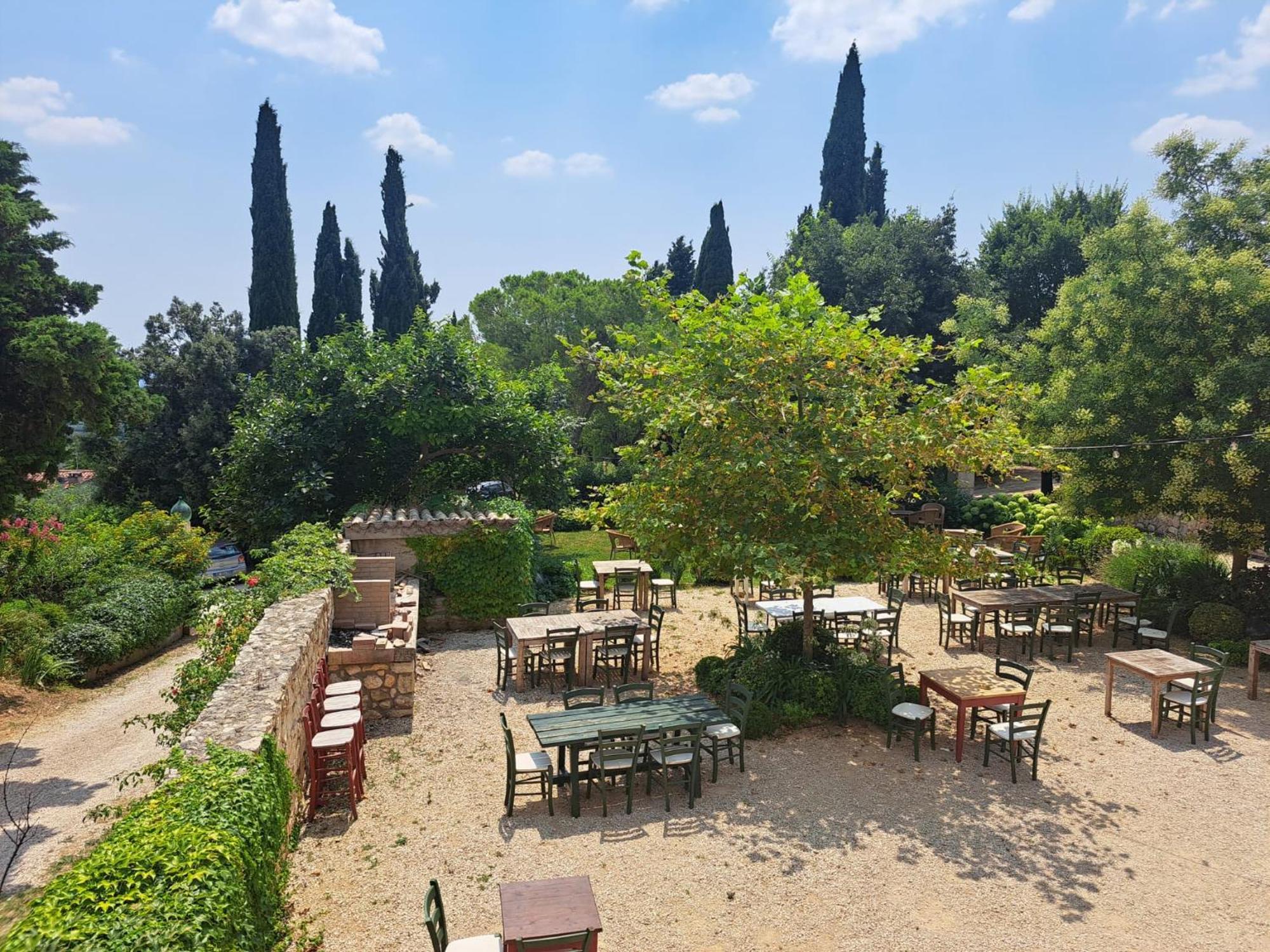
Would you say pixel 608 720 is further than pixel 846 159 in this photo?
No

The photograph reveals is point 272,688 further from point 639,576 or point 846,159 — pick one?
point 846,159

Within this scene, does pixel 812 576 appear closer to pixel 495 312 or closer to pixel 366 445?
pixel 366 445

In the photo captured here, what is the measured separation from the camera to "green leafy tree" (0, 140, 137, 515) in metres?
10.9

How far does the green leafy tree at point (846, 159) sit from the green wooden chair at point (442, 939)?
44942mm

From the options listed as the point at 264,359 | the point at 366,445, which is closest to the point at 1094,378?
the point at 366,445

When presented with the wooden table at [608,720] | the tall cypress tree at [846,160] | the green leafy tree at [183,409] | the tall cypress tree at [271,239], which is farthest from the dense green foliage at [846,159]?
the wooden table at [608,720]

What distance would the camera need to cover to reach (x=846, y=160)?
45.2 metres

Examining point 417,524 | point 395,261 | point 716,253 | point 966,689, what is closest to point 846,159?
Answer: point 716,253

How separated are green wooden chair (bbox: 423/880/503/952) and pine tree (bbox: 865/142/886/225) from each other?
5066cm

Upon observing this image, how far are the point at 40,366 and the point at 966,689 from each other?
12.9m

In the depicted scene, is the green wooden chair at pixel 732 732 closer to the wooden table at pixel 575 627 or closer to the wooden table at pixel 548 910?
the wooden table at pixel 575 627

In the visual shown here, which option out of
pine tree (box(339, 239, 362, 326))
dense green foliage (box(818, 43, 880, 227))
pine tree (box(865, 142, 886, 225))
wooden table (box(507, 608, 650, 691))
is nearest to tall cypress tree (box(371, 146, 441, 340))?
pine tree (box(339, 239, 362, 326))

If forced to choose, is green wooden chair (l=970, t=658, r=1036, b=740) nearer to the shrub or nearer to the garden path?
the shrub

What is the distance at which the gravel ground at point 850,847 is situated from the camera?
6.35 meters
